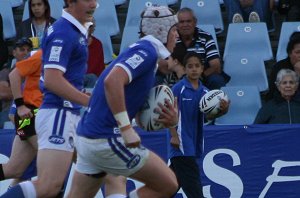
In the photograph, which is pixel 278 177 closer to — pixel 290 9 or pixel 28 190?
pixel 28 190

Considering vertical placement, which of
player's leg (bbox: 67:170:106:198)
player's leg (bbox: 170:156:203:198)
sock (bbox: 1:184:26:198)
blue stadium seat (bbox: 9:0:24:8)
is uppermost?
player's leg (bbox: 67:170:106:198)

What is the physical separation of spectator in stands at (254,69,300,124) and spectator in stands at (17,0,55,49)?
2.80 metres

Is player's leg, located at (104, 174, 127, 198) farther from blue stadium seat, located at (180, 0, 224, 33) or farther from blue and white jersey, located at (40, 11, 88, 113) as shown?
blue stadium seat, located at (180, 0, 224, 33)

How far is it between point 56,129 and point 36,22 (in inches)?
186

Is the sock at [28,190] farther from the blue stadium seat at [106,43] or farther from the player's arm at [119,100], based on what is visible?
the blue stadium seat at [106,43]

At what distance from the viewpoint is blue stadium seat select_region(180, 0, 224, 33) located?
1339 centimetres

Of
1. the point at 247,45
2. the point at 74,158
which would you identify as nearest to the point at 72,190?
the point at 74,158

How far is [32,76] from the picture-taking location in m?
9.34

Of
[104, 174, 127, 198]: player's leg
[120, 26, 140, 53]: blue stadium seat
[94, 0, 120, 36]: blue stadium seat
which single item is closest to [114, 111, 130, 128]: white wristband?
[104, 174, 127, 198]: player's leg

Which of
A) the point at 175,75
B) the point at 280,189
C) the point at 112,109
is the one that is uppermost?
the point at 112,109

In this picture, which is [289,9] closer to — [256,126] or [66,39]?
[256,126]

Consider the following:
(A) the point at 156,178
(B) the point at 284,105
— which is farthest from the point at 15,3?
(A) the point at 156,178

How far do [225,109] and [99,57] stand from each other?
2.88m

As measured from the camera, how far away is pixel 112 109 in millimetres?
7074
